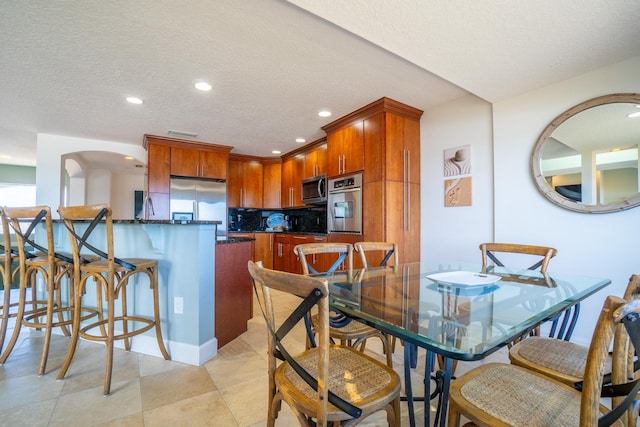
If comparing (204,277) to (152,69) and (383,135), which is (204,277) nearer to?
(152,69)

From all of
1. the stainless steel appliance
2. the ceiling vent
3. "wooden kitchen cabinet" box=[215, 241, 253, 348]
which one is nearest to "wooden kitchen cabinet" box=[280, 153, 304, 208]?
the stainless steel appliance

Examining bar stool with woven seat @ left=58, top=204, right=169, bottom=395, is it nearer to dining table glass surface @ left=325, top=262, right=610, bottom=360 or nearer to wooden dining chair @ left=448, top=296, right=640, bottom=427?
dining table glass surface @ left=325, top=262, right=610, bottom=360

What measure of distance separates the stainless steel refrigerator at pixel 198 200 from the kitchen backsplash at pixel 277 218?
2.28 ft

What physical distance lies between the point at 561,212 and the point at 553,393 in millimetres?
1914

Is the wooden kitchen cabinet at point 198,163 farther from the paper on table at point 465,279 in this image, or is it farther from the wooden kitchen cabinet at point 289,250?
the paper on table at point 465,279

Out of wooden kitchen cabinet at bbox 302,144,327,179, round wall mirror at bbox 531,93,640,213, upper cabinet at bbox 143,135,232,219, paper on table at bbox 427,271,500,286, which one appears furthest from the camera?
wooden kitchen cabinet at bbox 302,144,327,179

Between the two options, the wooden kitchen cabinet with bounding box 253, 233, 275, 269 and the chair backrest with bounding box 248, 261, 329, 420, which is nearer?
the chair backrest with bounding box 248, 261, 329, 420

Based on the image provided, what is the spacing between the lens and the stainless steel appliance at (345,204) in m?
3.36

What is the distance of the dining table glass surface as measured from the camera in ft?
2.78

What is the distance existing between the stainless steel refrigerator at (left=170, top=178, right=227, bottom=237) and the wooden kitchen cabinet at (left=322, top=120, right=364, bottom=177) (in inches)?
82.8

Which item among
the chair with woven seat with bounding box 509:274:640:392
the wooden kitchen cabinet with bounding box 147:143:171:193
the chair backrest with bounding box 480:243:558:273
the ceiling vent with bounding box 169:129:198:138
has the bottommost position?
the chair with woven seat with bounding box 509:274:640:392

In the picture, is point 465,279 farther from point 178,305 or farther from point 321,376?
point 178,305

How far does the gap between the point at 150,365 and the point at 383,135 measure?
9.29ft

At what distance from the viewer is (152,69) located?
2.42 meters
